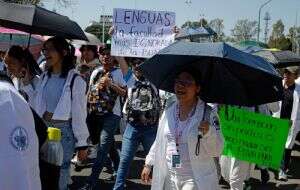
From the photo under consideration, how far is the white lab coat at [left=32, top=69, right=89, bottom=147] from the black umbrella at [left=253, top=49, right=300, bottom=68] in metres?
4.41

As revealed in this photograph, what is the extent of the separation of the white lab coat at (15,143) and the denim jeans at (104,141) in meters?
4.56

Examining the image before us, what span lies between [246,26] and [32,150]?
65.0 meters

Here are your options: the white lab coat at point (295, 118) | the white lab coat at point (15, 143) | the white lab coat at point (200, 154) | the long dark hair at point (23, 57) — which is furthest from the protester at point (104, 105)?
the white lab coat at point (15, 143)

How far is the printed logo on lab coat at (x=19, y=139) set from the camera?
161 cm

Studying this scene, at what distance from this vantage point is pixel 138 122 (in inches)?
231

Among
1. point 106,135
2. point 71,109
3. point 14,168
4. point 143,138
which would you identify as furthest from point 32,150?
point 106,135

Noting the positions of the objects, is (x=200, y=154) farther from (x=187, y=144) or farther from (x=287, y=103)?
(x=287, y=103)

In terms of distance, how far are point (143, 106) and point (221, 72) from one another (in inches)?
79.8

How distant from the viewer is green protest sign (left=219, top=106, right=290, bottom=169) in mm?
3982

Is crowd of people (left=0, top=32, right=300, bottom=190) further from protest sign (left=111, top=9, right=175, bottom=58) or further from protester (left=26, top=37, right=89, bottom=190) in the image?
protest sign (left=111, top=9, right=175, bottom=58)

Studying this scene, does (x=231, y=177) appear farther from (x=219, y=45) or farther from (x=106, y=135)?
Result: (x=219, y=45)

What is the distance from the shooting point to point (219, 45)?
3598 millimetres

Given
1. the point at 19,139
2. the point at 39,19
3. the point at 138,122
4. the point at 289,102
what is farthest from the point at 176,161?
the point at 289,102

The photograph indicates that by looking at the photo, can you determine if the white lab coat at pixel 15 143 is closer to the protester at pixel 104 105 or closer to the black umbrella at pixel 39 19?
the black umbrella at pixel 39 19
